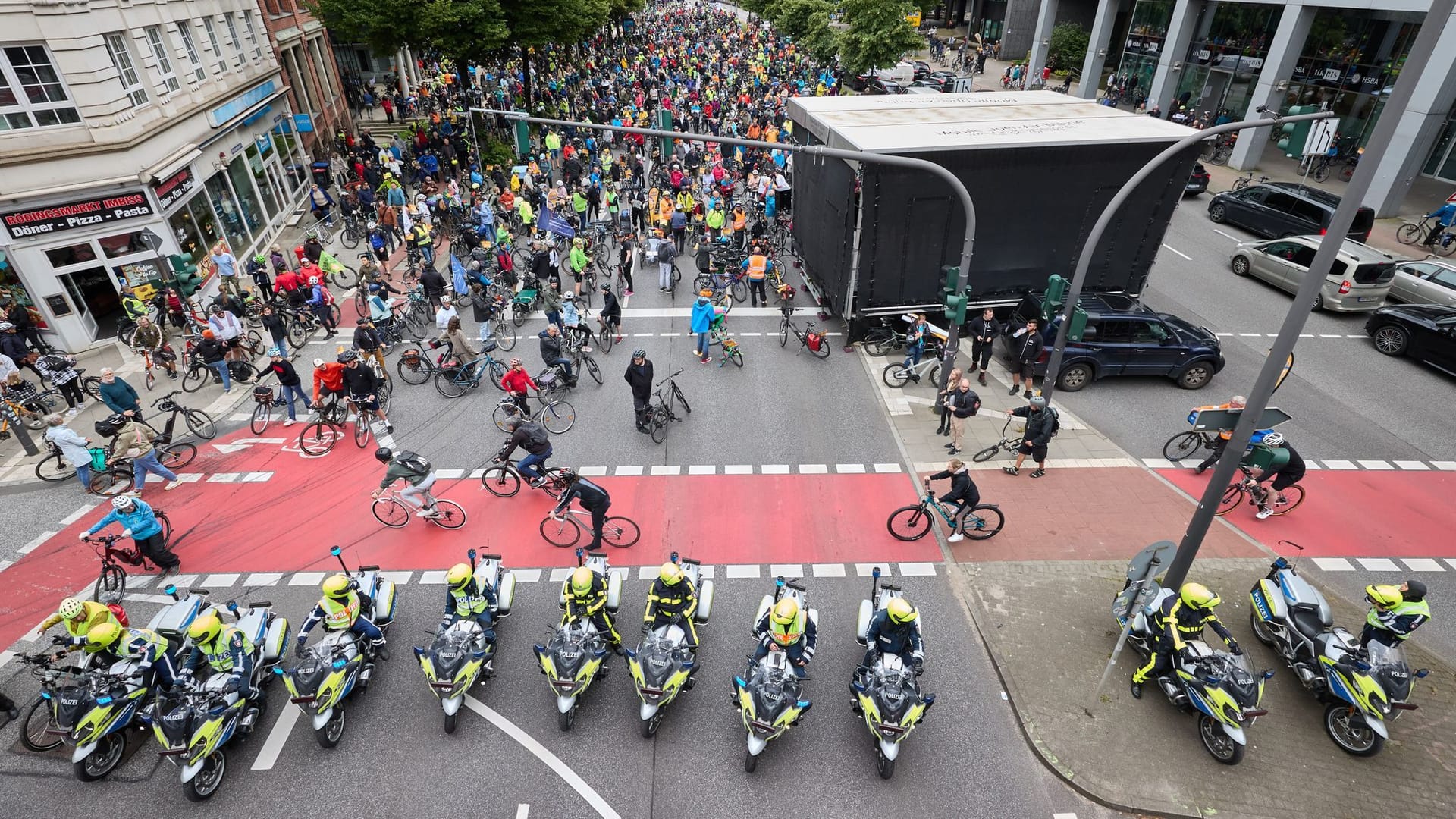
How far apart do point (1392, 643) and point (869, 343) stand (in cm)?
1027

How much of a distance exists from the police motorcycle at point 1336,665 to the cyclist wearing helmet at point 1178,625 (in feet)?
3.60

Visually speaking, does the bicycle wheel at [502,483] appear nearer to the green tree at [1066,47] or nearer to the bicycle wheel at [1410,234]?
the bicycle wheel at [1410,234]

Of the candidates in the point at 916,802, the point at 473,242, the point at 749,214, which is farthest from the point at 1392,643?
the point at 473,242

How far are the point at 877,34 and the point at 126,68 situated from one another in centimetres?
2804

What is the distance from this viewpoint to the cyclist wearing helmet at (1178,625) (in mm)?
7391

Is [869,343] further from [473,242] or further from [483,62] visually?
[483,62]

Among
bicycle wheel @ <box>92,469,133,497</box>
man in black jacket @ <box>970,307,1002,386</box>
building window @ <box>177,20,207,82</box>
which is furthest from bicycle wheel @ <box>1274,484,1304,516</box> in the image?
building window @ <box>177,20,207,82</box>

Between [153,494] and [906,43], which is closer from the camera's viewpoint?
[153,494]

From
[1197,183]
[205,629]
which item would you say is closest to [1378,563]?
[205,629]

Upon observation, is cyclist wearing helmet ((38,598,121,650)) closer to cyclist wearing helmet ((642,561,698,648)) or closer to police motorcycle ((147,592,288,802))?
police motorcycle ((147,592,288,802))

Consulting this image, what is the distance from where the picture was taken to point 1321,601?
8.21 m

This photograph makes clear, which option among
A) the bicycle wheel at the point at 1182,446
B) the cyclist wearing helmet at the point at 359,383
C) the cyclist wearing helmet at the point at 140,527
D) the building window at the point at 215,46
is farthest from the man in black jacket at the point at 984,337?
the building window at the point at 215,46

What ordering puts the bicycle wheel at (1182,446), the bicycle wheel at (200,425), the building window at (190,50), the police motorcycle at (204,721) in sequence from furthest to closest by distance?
the building window at (190,50) < the bicycle wheel at (200,425) < the bicycle wheel at (1182,446) < the police motorcycle at (204,721)

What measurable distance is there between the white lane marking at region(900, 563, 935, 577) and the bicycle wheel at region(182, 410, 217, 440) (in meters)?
13.1
